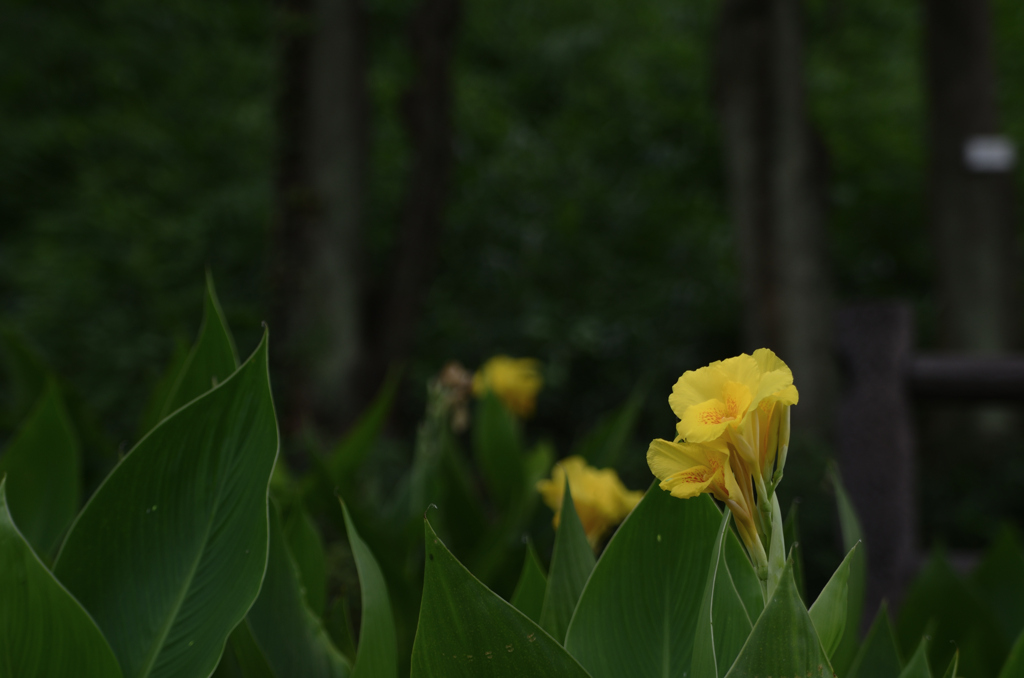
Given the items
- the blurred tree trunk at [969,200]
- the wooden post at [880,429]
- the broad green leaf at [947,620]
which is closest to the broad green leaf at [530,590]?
the broad green leaf at [947,620]

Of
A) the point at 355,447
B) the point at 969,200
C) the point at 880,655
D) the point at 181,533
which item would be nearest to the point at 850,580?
the point at 880,655

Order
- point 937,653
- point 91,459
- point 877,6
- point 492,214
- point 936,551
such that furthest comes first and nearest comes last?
point 877,6, point 492,214, point 91,459, point 936,551, point 937,653

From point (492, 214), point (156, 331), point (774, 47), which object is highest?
A: point (774, 47)

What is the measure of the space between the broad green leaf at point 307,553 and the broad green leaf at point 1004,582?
754 millimetres

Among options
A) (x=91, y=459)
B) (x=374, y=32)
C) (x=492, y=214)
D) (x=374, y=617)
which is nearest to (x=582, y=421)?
(x=492, y=214)

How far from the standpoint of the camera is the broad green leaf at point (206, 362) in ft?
2.33

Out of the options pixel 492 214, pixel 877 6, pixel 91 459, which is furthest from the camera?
pixel 877 6

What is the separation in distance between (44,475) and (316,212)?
2.50 m

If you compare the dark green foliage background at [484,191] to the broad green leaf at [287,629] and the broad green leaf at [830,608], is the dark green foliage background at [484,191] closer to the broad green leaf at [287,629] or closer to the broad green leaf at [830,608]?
the broad green leaf at [287,629]

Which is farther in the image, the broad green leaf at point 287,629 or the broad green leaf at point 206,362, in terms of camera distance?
the broad green leaf at point 206,362

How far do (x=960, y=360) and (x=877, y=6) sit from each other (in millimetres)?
6346

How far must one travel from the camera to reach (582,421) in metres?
5.47

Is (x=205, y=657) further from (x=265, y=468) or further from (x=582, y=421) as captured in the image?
(x=582, y=421)

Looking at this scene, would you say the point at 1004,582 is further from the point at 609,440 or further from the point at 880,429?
the point at 880,429
